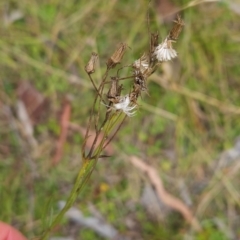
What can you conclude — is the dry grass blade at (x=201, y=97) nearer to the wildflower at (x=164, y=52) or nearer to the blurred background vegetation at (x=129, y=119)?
the blurred background vegetation at (x=129, y=119)

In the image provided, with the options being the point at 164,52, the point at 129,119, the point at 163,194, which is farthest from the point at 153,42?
the point at 163,194

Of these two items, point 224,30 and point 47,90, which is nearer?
point 47,90

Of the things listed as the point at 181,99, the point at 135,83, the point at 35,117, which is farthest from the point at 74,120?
the point at 135,83

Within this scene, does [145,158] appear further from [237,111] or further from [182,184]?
[237,111]

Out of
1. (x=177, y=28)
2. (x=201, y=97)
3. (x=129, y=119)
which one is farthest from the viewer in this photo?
(x=201, y=97)

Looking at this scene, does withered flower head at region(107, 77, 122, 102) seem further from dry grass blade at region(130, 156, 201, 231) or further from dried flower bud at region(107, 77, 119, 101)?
dry grass blade at region(130, 156, 201, 231)

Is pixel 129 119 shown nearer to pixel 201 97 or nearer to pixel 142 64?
pixel 201 97

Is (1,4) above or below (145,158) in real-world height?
above

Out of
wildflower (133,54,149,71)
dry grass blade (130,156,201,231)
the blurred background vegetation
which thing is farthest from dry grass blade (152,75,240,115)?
wildflower (133,54,149,71)
